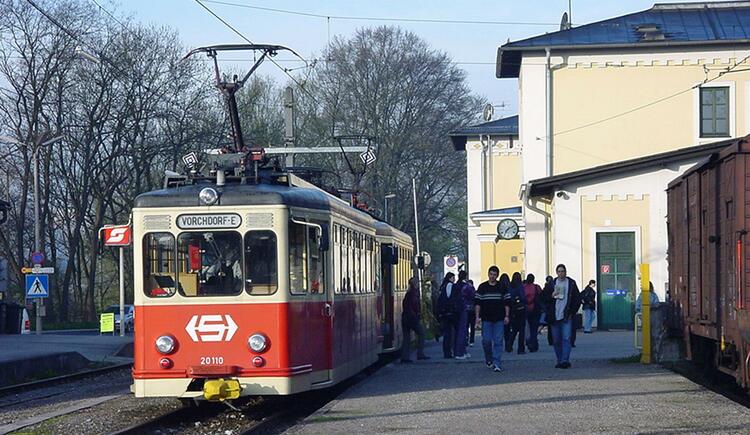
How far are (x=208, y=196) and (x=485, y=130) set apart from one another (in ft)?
146

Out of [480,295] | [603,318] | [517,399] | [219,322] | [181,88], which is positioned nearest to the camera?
[219,322]

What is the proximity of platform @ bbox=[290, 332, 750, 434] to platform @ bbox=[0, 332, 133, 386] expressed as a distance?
6508mm

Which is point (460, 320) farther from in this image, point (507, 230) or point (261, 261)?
point (507, 230)

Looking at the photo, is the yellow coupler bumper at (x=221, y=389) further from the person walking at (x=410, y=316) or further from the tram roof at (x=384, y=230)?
the person walking at (x=410, y=316)

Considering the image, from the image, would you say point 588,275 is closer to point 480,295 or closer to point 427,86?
point 480,295

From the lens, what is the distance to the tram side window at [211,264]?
1484 cm

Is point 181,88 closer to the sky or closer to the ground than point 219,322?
closer to the sky

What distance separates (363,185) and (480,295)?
36359 millimetres

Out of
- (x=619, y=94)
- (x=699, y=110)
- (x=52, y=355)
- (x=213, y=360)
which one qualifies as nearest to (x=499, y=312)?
(x=213, y=360)

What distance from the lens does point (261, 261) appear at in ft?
48.8

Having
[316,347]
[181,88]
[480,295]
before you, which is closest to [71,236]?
[181,88]

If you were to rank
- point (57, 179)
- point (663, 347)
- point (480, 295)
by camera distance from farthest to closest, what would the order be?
point (57, 179)
point (663, 347)
point (480, 295)

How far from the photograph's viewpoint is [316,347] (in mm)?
15555

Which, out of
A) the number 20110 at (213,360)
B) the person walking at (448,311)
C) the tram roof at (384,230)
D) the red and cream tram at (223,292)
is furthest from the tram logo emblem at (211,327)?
the person walking at (448,311)
